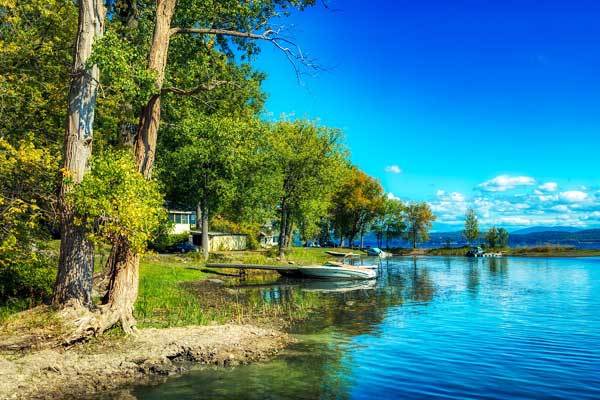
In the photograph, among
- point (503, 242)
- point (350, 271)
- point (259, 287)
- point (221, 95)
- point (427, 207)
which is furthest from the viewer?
point (427, 207)

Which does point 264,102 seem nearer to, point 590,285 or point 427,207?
point 590,285

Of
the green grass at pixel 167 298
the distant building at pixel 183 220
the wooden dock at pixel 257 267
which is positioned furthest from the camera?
the distant building at pixel 183 220

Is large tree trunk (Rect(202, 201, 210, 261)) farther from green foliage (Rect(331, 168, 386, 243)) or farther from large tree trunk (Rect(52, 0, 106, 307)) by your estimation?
green foliage (Rect(331, 168, 386, 243))

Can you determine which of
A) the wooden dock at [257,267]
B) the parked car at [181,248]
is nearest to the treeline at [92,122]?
the wooden dock at [257,267]

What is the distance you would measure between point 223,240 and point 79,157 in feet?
186

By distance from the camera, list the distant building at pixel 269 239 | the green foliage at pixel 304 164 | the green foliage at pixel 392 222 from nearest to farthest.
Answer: the green foliage at pixel 304 164
the distant building at pixel 269 239
the green foliage at pixel 392 222

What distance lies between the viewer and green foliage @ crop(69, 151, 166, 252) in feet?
44.1

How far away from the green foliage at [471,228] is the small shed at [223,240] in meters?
71.2

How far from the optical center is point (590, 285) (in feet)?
140

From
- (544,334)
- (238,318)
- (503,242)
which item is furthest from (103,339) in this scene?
(503,242)

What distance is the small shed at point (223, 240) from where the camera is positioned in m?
68.9

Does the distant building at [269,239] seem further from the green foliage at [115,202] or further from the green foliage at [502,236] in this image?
the green foliage at [115,202]

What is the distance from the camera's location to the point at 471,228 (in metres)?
125

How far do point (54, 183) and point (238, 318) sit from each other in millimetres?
9260
